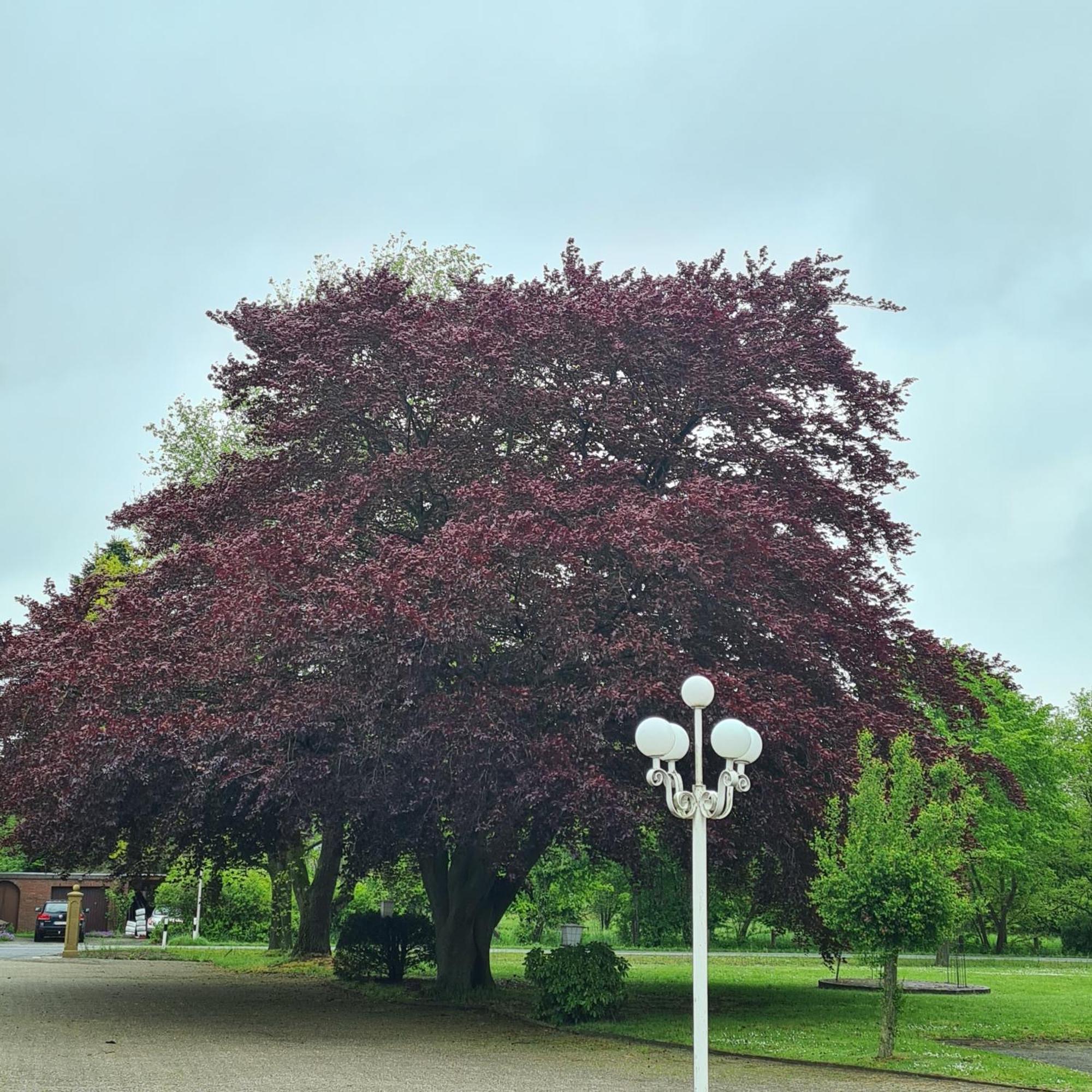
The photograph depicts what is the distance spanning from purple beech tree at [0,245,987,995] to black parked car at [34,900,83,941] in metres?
23.3

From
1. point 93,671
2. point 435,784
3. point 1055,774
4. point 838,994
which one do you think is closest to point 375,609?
point 435,784

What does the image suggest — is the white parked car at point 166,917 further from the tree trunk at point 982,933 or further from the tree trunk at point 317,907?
the tree trunk at point 982,933

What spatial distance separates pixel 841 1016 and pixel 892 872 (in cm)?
613

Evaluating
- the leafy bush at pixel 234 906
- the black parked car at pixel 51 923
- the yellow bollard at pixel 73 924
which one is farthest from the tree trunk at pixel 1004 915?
the black parked car at pixel 51 923

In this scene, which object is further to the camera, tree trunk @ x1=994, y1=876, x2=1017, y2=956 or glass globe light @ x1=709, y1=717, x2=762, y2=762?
tree trunk @ x1=994, y1=876, x2=1017, y2=956

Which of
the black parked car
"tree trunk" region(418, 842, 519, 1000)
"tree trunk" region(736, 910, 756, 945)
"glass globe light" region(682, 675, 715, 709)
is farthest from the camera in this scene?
the black parked car

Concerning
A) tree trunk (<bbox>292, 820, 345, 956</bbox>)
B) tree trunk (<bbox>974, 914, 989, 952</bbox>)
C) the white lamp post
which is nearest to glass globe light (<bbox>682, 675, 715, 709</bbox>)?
the white lamp post

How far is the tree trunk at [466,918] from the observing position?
1958cm

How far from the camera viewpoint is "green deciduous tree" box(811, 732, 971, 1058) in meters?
12.8

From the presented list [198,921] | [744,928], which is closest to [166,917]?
[198,921]

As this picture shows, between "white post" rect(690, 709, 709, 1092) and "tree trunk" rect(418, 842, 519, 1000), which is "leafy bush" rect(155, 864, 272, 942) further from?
"white post" rect(690, 709, 709, 1092)

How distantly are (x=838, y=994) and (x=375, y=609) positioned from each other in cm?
1263

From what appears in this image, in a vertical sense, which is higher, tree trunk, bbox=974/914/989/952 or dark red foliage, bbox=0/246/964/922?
dark red foliage, bbox=0/246/964/922

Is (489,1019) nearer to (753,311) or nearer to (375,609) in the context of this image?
(375,609)
